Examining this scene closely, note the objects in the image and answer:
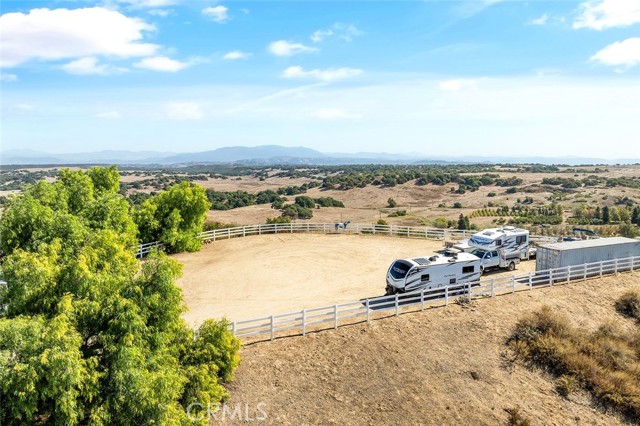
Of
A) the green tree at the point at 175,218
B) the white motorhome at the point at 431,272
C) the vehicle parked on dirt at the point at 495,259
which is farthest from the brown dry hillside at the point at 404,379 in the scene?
the green tree at the point at 175,218

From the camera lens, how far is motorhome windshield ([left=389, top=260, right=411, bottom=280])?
2120 cm

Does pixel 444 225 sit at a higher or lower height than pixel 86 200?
lower

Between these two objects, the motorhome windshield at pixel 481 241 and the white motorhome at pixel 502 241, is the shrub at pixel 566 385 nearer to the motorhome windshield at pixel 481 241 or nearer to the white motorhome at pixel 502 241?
the white motorhome at pixel 502 241

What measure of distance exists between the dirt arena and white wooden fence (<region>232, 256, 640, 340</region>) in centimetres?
182

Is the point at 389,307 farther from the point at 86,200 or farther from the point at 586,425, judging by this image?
the point at 86,200

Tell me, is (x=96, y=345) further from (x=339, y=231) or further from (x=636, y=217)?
(x=636, y=217)

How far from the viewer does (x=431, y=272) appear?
2152cm

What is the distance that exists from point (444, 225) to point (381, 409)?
37964 mm

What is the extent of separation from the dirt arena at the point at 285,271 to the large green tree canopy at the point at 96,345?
7.69 m

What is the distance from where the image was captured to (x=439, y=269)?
71.4 feet

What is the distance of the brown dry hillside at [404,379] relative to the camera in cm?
1480

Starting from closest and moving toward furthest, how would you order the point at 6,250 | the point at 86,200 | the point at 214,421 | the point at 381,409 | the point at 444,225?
the point at 214,421 < the point at 381,409 < the point at 6,250 < the point at 86,200 < the point at 444,225

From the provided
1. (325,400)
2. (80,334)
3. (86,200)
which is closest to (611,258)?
(325,400)

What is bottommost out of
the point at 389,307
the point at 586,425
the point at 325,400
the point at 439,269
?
the point at 586,425
